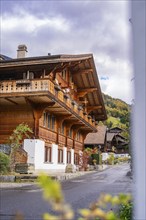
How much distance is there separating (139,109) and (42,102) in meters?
21.5

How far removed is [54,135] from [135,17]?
86.0 ft

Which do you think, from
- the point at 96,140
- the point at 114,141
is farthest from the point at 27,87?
the point at 114,141

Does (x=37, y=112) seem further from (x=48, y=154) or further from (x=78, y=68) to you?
(x=78, y=68)

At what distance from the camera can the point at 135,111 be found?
1.62m

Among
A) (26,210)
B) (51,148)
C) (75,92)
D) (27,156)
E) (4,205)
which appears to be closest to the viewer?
(26,210)

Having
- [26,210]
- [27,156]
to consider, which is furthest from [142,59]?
[27,156]

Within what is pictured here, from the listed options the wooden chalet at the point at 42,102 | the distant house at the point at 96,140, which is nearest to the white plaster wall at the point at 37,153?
the wooden chalet at the point at 42,102

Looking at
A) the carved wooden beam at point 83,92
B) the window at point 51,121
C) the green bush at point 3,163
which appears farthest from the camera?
the carved wooden beam at point 83,92

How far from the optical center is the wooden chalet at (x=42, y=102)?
70.1ft

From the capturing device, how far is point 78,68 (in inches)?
1211

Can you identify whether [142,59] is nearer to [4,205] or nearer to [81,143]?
[4,205]

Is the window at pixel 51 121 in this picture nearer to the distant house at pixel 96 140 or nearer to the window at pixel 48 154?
the window at pixel 48 154

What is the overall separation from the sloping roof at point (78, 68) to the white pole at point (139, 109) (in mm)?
20671

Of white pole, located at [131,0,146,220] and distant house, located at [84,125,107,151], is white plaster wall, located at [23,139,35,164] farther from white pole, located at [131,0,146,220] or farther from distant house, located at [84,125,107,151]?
distant house, located at [84,125,107,151]
